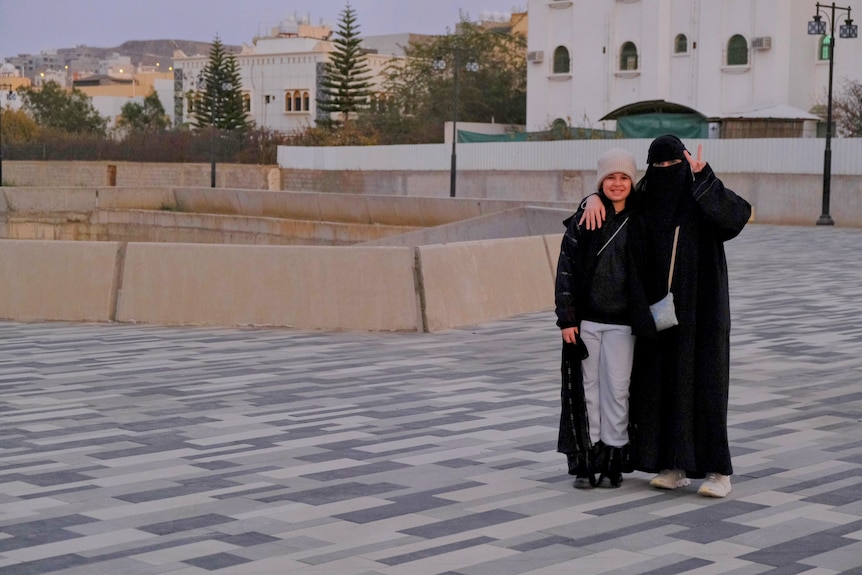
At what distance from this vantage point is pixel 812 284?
18.2 m

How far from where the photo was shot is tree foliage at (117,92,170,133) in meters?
116

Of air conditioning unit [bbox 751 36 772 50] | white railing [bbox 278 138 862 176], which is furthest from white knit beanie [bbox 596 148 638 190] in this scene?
air conditioning unit [bbox 751 36 772 50]

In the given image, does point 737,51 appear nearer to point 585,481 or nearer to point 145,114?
point 585,481

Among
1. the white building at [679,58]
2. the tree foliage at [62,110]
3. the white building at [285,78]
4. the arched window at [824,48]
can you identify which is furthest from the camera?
the tree foliage at [62,110]

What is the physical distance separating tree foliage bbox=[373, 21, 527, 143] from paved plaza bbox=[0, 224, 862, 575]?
63.3 meters

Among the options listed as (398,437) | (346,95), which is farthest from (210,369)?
(346,95)

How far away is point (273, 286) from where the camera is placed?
1345cm

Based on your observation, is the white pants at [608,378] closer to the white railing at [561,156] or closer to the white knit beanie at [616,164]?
the white knit beanie at [616,164]

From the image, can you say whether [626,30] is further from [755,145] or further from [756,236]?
[756,236]

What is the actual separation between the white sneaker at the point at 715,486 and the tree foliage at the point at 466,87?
67.9 m

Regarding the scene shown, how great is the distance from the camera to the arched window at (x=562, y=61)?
210 ft

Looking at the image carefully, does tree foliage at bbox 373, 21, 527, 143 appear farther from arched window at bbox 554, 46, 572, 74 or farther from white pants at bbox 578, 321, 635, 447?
white pants at bbox 578, 321, 635, 447

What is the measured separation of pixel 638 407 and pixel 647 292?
58cm

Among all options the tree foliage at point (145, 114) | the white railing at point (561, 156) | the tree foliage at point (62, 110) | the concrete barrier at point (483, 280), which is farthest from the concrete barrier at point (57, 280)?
the tree foliage at point (145, 114)
